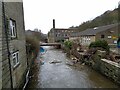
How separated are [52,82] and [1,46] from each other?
7.24 metres

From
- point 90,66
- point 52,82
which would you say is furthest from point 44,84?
point 90,66

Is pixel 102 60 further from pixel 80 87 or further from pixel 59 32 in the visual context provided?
pixel 59 32

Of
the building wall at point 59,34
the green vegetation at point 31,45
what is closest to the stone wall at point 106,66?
the green vegetation at point 31,45

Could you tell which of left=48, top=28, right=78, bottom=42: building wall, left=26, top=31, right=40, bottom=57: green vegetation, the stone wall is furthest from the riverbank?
left=48, top=28, right=78, bottom=42: building wall

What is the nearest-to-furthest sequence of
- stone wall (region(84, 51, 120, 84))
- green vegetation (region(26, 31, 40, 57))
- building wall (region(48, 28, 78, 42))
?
stone wall (region(84, 51, 120, 84)), green vegetation (region(26, 31, 40, 57)), building wall (region(48, 28, 78, 42))

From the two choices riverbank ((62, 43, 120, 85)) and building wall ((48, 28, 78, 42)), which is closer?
riverbank ((62, 43, 120, 85))

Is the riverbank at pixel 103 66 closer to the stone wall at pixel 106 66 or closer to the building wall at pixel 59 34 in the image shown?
the stone wall at pixel 106 66

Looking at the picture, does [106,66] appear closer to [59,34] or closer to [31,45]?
[31,45]

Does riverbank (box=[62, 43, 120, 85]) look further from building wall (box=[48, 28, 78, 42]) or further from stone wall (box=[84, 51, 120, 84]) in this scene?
building wall (box=[48, 28, 78, 42])

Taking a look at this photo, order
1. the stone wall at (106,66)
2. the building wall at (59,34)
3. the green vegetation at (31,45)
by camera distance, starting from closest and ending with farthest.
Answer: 1. the stone wall at (106,66)
2. the green vegetation at (31,45)
3. the building wall at (59,34)

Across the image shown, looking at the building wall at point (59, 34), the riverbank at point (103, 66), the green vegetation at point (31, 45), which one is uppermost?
the building wall at point (59, 34)

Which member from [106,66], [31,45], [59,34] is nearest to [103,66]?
[106,66]

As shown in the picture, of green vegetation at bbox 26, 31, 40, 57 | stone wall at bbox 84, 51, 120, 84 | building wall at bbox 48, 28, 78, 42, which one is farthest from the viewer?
building wall at bbox 48, 28, 78, 42

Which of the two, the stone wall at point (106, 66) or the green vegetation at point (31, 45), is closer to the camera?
the stone wall at point (106, 66)
